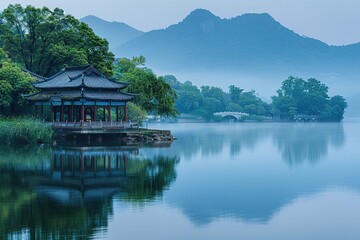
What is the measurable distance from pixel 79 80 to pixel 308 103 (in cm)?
11074

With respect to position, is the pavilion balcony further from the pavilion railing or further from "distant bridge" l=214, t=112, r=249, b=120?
"distant bridge" l=214, t=112, r=249, b=120

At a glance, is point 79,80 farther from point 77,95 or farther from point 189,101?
point 189,101

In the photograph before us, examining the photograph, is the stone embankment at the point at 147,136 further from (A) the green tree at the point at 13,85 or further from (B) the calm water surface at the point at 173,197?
(B) the calm water surface at the point at 173,197

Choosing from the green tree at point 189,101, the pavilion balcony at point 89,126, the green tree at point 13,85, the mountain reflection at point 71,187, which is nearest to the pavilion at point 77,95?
the pavilion balcony at point 89,126

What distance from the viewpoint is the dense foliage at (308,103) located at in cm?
14862

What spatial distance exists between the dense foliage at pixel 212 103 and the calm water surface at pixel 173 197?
369 ft

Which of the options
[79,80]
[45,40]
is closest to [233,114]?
[45,40]

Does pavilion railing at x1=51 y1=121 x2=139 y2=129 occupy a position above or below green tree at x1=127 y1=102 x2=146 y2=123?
below

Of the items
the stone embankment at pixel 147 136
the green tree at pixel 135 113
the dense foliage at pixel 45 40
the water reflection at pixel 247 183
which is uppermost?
the dense foliage at pixel 45 40

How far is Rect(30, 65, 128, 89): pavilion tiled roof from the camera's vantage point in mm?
46444

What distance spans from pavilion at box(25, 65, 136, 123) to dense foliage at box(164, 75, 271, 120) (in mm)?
98610

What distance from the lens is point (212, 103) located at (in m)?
148

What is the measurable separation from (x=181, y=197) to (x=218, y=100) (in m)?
131

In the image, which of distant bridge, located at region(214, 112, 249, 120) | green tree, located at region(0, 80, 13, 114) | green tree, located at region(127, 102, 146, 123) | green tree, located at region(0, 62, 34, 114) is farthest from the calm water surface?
distant bridge, located at region(214, 112, 249, 120)
